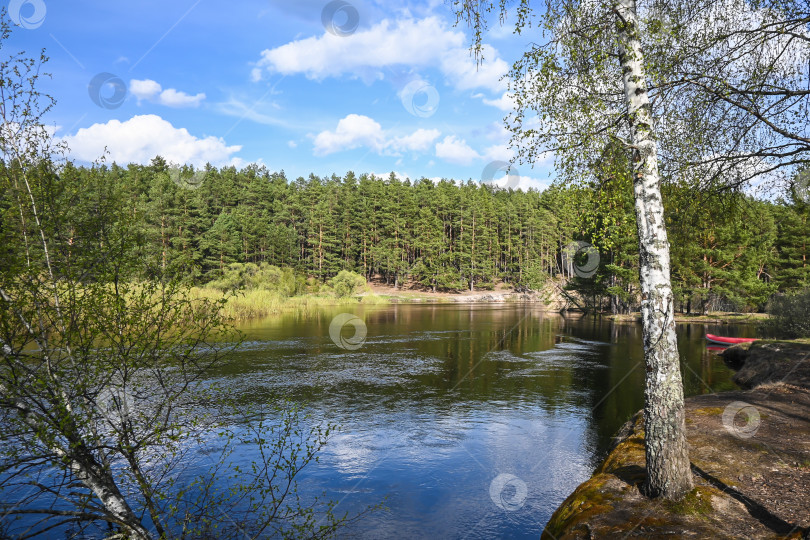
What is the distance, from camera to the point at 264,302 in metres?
50.8

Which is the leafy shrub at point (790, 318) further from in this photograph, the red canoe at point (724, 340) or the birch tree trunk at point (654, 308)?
the birch tree trunk at point (654, 308)

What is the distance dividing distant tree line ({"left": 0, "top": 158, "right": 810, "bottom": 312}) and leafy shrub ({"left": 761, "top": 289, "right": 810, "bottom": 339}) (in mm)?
13347

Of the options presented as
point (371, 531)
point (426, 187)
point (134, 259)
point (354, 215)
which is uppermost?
point (426, 187)

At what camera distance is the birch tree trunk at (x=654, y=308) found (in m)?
6.64

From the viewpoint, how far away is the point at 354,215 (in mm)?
100625

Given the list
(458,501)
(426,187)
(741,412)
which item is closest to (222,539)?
(458,501)

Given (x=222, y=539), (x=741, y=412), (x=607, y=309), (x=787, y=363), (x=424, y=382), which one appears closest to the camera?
(x=222, y=539)

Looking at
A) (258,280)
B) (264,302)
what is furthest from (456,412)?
(258,280)

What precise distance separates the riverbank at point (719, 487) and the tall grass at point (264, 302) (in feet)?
96.8

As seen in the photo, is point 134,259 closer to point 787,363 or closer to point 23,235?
point 23,235

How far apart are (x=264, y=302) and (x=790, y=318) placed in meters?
44.5

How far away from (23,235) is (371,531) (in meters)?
7.57

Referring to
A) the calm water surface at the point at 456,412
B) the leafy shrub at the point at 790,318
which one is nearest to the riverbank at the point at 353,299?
the calm water surface at the point at 456,412

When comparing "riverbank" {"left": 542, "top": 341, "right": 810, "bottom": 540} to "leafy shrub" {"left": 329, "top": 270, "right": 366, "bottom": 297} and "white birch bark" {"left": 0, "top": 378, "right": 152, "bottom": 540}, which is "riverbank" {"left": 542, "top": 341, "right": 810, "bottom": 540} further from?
"leafy shrub" {"left": 329, "top": 270, "right": 366, "bottom": 297}
